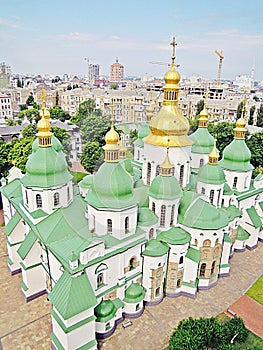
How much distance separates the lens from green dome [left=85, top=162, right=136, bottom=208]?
631 inches

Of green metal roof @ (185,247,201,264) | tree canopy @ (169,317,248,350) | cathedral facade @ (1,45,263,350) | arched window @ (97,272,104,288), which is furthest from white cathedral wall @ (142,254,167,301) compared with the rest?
tree canopy @ (169,317,248,350)

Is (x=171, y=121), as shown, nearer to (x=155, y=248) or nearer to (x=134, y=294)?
(x=155, y=248)

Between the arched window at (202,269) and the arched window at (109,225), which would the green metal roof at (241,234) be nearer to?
the arched window at (202,269)

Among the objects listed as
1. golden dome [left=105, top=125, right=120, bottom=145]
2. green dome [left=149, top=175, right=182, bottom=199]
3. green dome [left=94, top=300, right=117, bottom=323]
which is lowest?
green dome [left=94, top=300, right=117, bottom=323]

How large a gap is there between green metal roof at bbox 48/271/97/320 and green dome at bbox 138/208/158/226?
4852 millimetres

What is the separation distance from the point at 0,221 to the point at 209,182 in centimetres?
2111

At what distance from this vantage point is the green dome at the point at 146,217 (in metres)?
17.9

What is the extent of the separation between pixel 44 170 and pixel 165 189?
25.5ft

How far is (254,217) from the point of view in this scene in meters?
25.6

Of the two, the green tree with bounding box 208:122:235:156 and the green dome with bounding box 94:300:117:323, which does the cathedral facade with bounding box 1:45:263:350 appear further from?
the green tree with bounding box 208:122:235:156

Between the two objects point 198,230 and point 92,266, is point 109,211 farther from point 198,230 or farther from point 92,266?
point 198,230

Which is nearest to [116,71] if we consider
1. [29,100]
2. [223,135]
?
[29,100]

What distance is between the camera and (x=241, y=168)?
24.1 m

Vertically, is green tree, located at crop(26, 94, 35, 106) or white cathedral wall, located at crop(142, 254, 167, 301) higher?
green tree, located at crop(26, 94, 35, 106)
